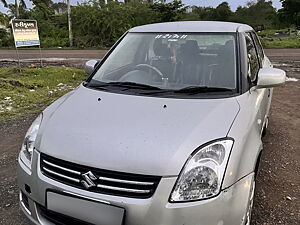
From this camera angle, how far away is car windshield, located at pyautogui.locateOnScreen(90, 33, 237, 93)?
289cm

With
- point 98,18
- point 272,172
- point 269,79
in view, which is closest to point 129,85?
point 269,79

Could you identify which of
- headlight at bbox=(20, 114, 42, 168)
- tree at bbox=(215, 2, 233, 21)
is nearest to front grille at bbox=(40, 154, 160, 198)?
headlight at bbox=(20, 114, 42, 168)

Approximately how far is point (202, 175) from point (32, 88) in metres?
7.38

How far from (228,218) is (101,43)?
23.3m

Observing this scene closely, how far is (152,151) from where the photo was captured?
195cm

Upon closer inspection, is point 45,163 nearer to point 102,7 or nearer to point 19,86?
point 19,86

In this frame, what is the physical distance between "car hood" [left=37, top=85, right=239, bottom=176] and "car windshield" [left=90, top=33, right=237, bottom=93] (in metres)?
0.34

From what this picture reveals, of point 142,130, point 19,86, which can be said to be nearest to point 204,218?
point 142,130

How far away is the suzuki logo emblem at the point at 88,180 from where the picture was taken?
→ 1946 millimetres

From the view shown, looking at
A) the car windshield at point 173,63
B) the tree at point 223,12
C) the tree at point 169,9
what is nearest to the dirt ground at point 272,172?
the car windshield at point 173,63

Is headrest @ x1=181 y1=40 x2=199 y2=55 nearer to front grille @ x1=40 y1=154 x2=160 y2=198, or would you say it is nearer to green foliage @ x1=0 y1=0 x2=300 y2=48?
front grille @ x1=40 y1=154 x2=160 y2=198

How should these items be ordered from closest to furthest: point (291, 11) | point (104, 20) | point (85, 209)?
point (85, 209), point (104, 20), point (291, 11)

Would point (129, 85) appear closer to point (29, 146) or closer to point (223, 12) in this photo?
point (29, 146)

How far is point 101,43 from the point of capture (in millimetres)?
24109
